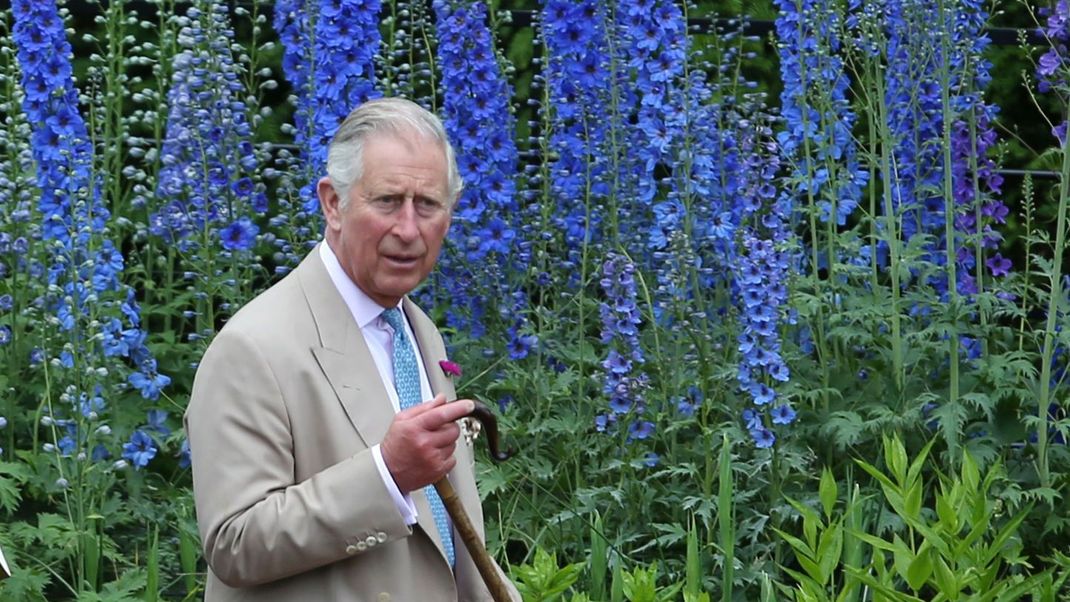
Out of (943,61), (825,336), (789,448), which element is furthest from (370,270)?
(943,61)

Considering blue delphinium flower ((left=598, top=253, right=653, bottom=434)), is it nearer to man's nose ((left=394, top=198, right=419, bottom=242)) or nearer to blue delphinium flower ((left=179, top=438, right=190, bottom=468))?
blue delphinium flower ((left=179, top=438, right=190, bottom=468))

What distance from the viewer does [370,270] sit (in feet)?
8.46

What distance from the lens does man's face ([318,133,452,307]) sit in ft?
8.32

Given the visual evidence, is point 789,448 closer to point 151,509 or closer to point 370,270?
point 151,509

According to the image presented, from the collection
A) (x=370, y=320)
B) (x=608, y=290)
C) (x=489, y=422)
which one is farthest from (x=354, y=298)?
(x=608, y=290)

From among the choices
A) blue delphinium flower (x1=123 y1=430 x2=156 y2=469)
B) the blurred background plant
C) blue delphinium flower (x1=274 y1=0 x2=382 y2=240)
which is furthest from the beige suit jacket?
blue delphinium flower (x1=274 y1=0 x2=382 y2=240)

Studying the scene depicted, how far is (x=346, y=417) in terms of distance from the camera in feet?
8.21

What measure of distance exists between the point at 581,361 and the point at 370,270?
7.83ft

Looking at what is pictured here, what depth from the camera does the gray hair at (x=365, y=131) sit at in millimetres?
2539

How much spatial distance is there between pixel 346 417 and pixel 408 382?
197 millimetres

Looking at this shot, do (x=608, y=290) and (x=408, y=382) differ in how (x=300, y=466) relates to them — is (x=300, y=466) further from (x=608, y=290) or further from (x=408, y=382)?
(x=608, y=290)

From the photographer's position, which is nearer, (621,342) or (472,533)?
(472,533)

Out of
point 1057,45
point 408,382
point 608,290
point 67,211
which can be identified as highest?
point 1057,45

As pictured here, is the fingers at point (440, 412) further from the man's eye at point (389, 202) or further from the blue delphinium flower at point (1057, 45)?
the blue delphinium flower at point (1057, 45)
